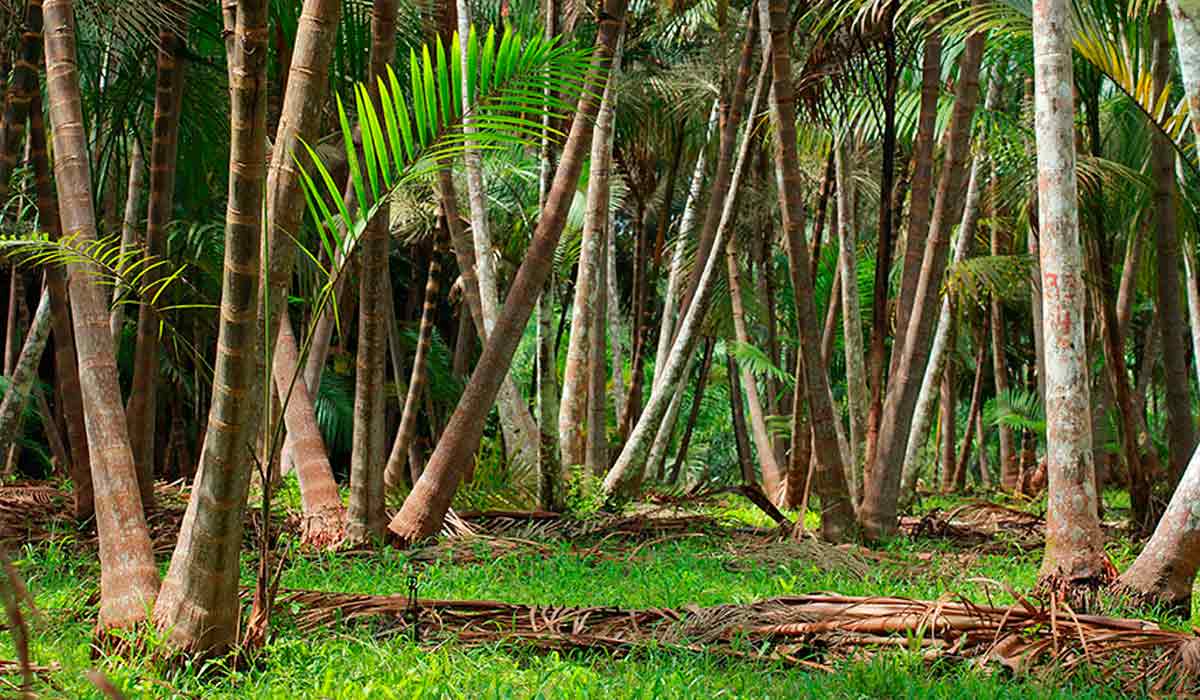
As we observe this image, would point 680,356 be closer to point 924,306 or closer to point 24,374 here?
point 924,306

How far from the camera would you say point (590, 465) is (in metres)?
8.65

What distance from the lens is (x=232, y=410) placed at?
3088mm

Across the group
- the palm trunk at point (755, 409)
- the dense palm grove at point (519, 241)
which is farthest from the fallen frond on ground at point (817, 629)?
the palm trunk at point (755, 409)

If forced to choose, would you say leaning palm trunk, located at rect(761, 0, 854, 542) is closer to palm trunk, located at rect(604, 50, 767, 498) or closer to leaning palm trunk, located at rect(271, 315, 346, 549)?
palm trunk, located at rect(604, 50, 767, 498)

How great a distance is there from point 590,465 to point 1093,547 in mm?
4704

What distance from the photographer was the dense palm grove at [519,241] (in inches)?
129

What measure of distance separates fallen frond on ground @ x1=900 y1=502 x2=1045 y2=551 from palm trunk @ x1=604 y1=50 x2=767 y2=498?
1902 mm

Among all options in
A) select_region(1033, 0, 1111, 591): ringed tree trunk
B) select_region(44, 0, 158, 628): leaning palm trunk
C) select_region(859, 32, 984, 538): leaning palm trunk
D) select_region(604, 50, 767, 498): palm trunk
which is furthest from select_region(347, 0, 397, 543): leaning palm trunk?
select_region(1033, 0, 1111, 591): ringed tree trunk

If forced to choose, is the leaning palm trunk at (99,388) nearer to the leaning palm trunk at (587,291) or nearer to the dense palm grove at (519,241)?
the dense palm grove at (519,241)

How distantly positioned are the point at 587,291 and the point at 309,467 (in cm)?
252

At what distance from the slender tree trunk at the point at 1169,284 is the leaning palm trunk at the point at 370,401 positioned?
4.18m

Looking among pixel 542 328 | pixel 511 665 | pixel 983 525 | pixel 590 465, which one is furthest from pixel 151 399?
pixel 983 525

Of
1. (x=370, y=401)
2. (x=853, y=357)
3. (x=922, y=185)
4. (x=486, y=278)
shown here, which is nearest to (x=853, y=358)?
(x=853, y=357)

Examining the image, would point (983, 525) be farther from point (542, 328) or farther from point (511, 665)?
point (511, 665)
